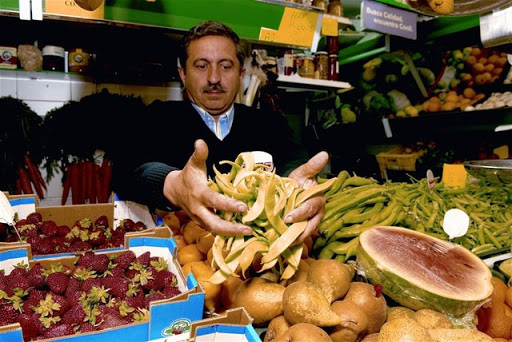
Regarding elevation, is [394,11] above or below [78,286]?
above

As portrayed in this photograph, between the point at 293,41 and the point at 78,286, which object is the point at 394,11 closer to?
the point at 293,41

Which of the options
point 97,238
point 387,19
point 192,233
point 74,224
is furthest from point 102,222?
point 387,19

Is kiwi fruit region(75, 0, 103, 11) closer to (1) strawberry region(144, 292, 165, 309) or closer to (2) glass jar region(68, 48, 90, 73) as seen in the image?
(2) glass jar region(68, 48, 90, 73)

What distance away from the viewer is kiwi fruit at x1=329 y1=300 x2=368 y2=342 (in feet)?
3.17

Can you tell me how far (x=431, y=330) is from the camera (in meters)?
0.98

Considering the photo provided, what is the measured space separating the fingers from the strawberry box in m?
0.85

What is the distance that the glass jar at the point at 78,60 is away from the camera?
3014 millimetres

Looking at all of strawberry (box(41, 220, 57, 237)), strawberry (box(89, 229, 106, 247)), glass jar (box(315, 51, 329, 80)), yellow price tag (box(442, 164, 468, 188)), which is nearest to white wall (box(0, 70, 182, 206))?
strawberry (box(41, 220, 57, 237))

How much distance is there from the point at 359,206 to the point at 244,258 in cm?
97

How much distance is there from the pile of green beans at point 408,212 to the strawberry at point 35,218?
1348mm

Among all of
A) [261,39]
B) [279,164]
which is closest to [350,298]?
[279,164]

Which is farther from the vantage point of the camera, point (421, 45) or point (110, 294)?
point (421, 45)

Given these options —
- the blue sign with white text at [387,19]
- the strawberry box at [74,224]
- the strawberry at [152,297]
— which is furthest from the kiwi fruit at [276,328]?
the blue sign with white text at [387,19]

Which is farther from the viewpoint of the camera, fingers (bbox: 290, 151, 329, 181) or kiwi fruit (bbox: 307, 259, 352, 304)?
fingers (bbox: 290, 151, 329, 181)
